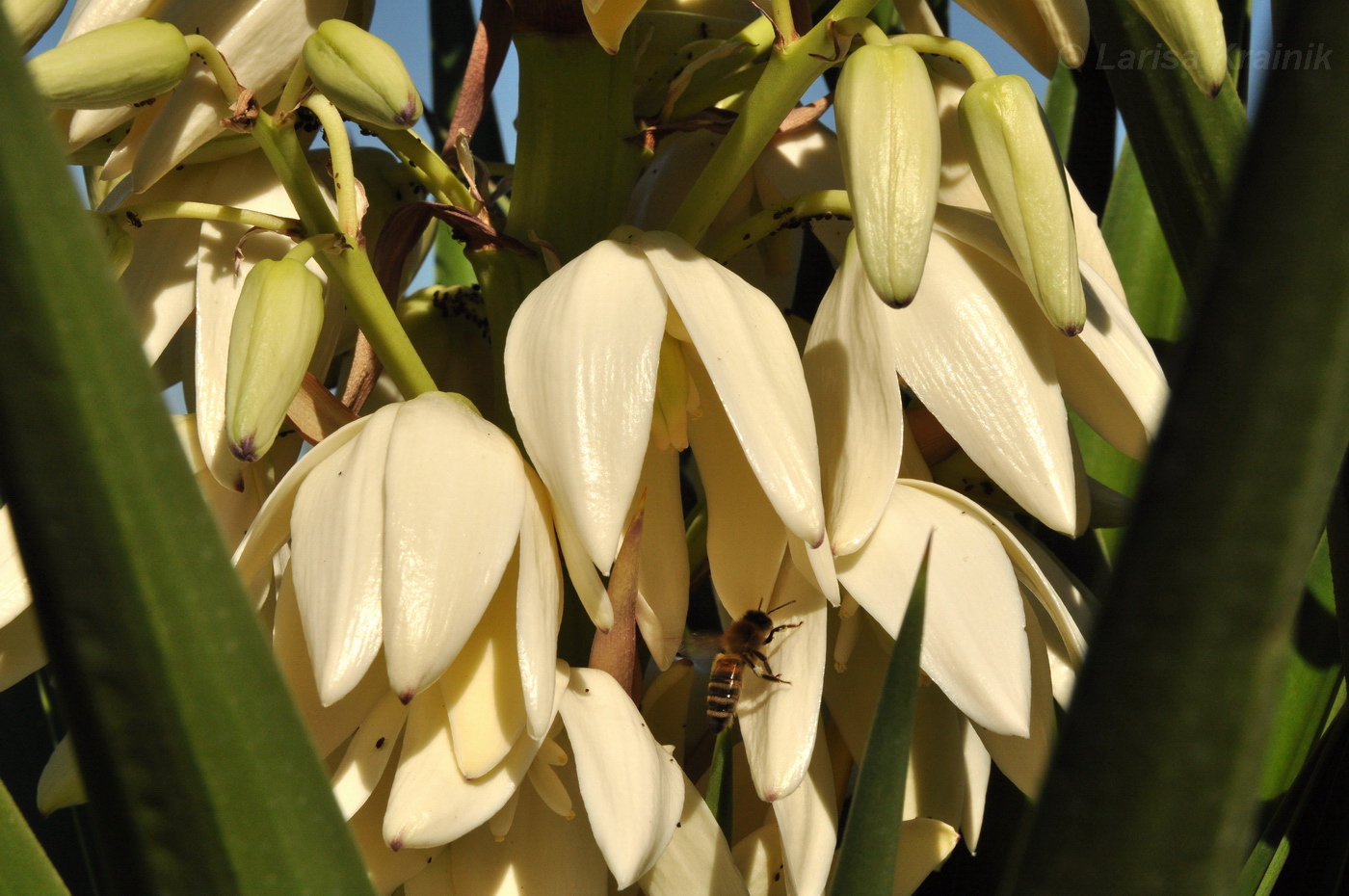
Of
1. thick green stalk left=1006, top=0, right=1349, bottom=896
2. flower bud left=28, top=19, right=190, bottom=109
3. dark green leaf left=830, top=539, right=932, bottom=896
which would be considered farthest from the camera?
flower bud left=28, top=19, right=190, bottom=109

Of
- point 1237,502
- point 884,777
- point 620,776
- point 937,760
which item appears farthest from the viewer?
point 937,760

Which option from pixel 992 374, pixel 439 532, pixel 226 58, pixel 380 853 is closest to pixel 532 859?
pixel 380 853

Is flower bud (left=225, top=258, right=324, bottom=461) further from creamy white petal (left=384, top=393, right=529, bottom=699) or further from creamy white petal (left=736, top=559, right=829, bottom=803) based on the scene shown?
creamy white petal (left=736, top=559, right=829, bottom=803)

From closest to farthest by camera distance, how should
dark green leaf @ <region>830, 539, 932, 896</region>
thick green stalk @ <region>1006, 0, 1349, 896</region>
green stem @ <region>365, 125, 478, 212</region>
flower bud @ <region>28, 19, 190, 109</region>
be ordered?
1. thick green stalk @ <region>1006, 0, 1349, 896</region>
2. dark green leaf @ <region>830, 539, 932, 896</region>
3. flower bud @ <region>28, 19, 190, 109</region>
4. green stem @ <region>365, 125, 478, 212</region>

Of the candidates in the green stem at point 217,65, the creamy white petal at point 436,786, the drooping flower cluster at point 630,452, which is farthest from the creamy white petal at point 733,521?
the green stem at point 217,65

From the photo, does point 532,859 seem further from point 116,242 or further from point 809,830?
point 116,242

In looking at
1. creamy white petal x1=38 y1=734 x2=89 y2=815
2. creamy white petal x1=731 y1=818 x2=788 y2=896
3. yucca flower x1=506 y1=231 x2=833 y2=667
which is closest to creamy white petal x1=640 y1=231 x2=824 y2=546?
yucca flower x1=506 y1=231 x2=833 y2=667
